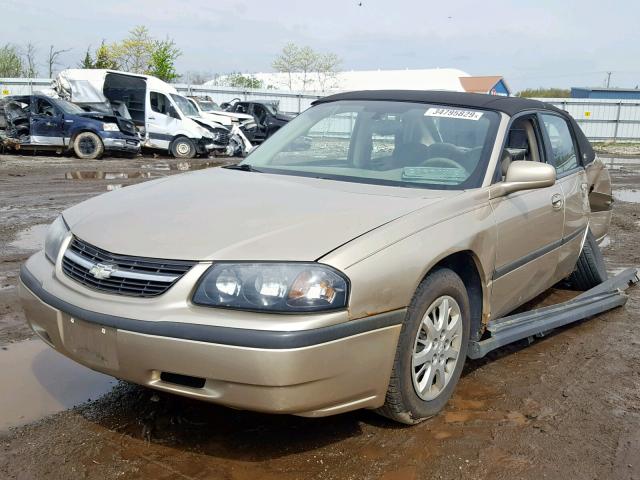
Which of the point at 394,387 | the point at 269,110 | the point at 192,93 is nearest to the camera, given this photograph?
the point at 394,387

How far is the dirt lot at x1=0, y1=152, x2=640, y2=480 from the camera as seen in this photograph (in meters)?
2.75

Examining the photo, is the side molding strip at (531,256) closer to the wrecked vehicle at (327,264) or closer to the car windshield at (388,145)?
the wrecked vehicle at (327,264)

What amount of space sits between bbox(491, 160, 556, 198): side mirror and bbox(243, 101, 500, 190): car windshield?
0.46ft

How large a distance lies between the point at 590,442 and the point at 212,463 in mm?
1783

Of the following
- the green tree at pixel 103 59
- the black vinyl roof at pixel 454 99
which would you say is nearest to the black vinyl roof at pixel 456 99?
the black vinyl roof at pixel 454 99

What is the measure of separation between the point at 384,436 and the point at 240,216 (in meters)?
1.25

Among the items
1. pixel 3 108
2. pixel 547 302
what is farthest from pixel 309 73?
pixel 547 302

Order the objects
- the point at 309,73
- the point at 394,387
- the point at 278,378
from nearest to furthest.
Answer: the point at 278,378, the point at 394,387, the point at 309,73

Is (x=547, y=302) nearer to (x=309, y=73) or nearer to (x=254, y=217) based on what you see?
(x=254, y=217)

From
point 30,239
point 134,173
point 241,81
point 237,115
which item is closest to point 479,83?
point 241,81

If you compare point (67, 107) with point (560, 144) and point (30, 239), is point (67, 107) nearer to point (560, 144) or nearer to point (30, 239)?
point (30, 239)

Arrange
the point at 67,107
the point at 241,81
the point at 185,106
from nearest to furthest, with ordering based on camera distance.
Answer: the point at 67,107 → the point at 185,106 → the point at 241,81

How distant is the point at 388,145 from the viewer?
3967 mm

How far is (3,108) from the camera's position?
58.1 feet
